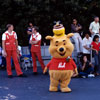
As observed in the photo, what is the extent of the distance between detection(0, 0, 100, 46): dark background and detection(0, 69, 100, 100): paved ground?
4.25m

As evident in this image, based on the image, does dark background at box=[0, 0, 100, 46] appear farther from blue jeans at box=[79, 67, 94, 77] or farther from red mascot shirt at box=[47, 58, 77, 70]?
red mascot shirt at box=[47, 58, 77, 70]

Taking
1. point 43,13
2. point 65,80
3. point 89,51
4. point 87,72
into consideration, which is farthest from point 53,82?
point 43,13

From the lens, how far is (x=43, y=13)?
53.6 ft

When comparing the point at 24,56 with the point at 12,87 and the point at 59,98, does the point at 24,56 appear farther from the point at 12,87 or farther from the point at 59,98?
the point at 59,98

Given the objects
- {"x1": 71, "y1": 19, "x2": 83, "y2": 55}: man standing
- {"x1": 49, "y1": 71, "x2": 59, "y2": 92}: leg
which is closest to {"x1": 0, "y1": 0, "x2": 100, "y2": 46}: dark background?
{"x1": 71, "y1": 19, "x2": 83, "y2": 55}: man standing

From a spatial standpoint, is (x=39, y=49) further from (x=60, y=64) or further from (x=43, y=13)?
(x=60, y=64)

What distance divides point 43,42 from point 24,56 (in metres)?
2.21

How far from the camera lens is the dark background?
52.3 feet

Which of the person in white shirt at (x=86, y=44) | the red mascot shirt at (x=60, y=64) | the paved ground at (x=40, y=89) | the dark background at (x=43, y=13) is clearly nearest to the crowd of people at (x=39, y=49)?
the person in white shirt at (x=86, y=44)

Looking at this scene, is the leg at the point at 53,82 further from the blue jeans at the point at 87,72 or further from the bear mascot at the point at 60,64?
the blue jeans at the point at 87,72

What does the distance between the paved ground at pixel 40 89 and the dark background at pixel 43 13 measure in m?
4.25

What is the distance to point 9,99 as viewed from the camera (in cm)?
890

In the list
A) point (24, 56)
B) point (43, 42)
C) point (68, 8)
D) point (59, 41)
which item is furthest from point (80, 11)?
point (59, 41)

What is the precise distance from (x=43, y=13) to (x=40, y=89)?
670 cm
